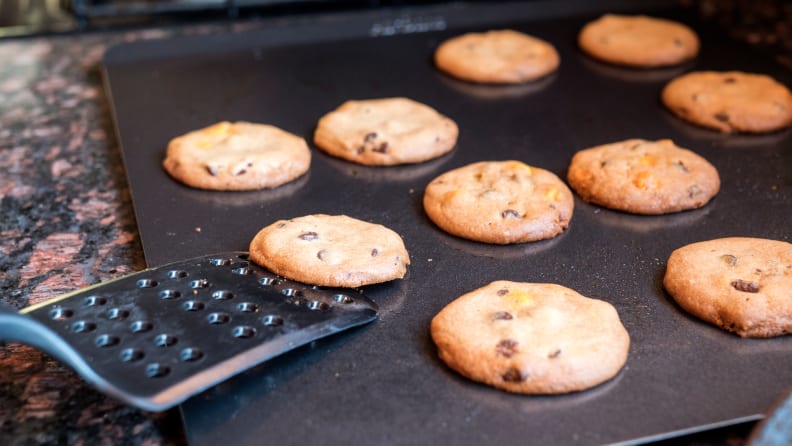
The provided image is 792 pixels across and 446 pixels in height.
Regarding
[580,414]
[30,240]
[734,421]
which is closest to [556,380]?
[580,414]

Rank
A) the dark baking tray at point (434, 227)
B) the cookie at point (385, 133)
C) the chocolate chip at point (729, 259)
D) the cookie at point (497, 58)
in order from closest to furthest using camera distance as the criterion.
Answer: the dark baking tray at point (434, 227), the chocolate chip at point (729, 259), the cookie at point (385, 133), the cookie at point (497, 58)

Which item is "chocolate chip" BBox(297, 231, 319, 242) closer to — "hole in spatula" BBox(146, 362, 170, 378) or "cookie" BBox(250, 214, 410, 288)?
"cookie" BBox(250, 214, 410, 288)

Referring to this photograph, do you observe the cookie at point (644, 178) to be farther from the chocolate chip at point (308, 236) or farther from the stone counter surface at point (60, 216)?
the stone counter surface at point (60, 216)

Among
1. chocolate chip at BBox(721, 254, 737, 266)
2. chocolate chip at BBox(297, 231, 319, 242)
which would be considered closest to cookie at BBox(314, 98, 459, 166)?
chocolate chip at BBox(297, 231, 319, 242)

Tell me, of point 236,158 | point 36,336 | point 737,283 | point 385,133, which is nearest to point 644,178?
point 737,283

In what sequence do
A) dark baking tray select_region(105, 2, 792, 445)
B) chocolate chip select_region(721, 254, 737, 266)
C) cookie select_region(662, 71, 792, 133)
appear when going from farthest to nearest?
1. cookie select_region(662, 71, 792, 133)
2. chocolate chip select_region(721, 254, 737, 266)
3. dark baking tray select_region(105, 2, 792, 445)

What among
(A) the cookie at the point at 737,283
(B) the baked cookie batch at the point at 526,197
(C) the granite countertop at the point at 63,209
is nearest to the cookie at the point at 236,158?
(B) the baked cookie batch at the point at 526,197

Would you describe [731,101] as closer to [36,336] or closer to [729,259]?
[729,259]

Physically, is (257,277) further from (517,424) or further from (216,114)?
(216,114)
